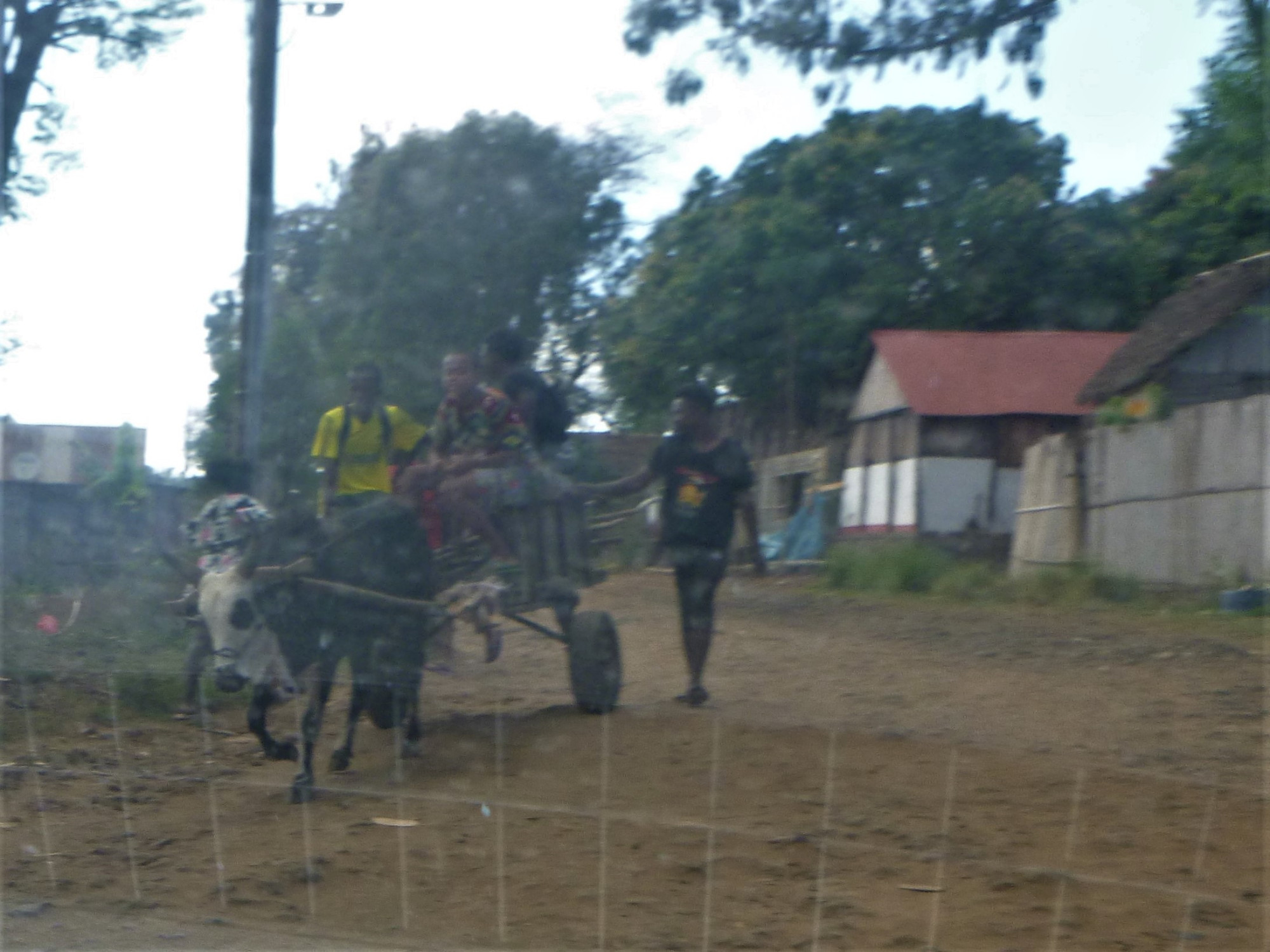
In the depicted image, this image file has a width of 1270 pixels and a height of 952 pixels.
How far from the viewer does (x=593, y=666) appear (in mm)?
6641

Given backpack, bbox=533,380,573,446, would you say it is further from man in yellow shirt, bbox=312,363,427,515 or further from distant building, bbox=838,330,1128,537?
distant building, bbox=838,330,1128,537

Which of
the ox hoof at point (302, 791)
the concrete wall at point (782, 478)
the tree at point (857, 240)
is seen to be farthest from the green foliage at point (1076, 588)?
the ox hoof at point (302, 791)

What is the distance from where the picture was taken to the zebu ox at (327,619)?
545 centimetres

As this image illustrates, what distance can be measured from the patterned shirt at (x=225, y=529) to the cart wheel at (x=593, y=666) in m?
1.69

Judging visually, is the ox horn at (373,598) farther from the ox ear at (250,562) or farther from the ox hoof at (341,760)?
the ox hoof at (341,760)

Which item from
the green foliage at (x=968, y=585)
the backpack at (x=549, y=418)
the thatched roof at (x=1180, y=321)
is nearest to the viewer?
the backpack at (x=549, y=418)

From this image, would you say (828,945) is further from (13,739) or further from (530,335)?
(530,335)

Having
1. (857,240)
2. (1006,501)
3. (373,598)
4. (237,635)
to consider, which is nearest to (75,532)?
(857,240)

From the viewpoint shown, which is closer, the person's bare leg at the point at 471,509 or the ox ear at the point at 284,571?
the ox ear at the point at 284,571

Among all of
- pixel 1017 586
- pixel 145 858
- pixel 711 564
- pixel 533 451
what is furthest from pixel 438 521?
pixel 1017 586

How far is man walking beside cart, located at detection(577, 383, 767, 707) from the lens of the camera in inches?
270

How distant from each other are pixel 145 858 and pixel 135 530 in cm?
1059

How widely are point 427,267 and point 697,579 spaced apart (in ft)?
14.4

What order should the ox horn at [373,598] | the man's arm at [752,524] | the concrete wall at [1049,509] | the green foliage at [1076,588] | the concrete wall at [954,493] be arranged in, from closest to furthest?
the ox horn at [373,598] < the man's arm at [752,524] < the green foliage at [1076,588] < the concrete wall at [1049,509] < the concrete wall at [954,493]
